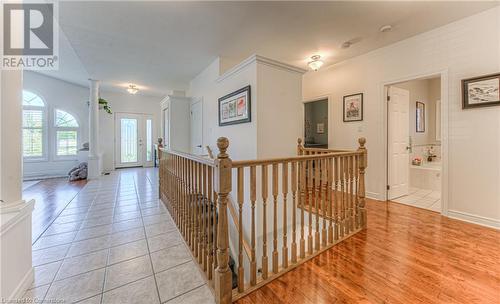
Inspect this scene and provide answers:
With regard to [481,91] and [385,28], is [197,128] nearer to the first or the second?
[385,28]

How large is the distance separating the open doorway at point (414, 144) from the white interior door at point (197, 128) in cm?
403

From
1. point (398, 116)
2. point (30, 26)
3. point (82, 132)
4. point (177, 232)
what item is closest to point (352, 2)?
point (398, 116)

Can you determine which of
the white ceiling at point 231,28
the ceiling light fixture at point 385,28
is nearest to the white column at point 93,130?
the white ceiling at point 231,28

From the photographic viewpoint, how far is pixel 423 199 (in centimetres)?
372

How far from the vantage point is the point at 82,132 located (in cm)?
670

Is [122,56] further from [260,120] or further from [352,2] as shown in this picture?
[352,2]

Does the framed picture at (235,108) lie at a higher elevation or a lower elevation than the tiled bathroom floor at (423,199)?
higher

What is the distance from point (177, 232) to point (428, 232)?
2985mm

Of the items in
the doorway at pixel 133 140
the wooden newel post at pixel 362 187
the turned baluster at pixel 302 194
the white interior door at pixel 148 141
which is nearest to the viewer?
the turned baluster at pixel 302 194

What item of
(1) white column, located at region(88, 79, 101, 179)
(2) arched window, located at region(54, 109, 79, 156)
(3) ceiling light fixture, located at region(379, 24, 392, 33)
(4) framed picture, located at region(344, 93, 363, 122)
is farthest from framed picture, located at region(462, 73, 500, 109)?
(2) arched window, located at region(54, 109, 79, 156)

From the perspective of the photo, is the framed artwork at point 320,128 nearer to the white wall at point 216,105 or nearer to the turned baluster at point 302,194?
the white wall at point 216,105

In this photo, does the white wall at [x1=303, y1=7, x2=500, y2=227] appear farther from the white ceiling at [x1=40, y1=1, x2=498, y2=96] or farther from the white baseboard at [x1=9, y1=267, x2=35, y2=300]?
the white baseboard at [x1=9, y1=267, x2=35, y2=300]

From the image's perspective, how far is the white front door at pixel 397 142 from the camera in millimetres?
3678

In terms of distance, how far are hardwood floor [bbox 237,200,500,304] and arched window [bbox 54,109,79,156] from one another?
7709 millimetres
